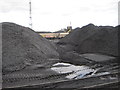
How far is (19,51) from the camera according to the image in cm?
519

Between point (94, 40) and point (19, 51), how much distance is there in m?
3.63

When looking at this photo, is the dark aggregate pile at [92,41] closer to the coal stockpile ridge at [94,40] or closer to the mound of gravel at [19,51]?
the coal stockpile ridge at [94,40]

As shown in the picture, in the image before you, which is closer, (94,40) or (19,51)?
(19,51)

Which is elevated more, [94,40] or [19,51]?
[94,40]

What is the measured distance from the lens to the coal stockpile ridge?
7.11 metres

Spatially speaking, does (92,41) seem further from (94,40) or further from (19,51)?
(19,51)

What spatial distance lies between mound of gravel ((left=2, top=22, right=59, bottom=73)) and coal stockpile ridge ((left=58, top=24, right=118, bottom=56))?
197 cm

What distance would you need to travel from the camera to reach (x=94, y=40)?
777 centimetres

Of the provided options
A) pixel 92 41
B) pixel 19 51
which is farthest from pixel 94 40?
pixel 19 51

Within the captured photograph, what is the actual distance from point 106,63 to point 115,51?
100 cm

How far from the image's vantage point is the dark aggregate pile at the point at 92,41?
7.06 meters

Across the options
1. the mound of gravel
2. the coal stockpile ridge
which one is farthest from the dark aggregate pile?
the mound of gravel

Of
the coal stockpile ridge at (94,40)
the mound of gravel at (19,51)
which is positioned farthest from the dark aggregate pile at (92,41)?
the mound of gravel at (19,51)

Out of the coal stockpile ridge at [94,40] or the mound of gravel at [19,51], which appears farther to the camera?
the coal stockpile ridge at [94,40]
